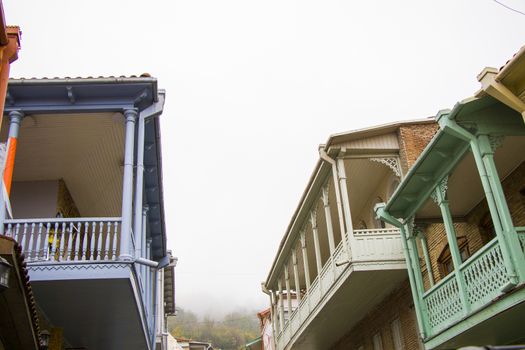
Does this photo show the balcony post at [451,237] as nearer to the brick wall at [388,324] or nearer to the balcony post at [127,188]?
the brick wall at [388,324]

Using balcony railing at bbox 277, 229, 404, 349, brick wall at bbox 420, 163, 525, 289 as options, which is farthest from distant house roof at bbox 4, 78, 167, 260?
brick wall at bbox 420, 163, 525, 289

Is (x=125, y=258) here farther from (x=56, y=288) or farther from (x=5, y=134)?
(x=5, y=134)

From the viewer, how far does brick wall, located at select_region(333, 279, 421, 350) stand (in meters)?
18.1

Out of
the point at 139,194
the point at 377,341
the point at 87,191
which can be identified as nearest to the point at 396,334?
the point at 377,341

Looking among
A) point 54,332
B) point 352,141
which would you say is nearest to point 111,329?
point 54,332

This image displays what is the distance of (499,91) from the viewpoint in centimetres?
1074

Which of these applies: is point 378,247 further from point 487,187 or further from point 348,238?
point 487,187

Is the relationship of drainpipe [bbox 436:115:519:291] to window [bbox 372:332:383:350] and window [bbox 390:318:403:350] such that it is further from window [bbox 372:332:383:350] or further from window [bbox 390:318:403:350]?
window [bbox 372:332:383:350]

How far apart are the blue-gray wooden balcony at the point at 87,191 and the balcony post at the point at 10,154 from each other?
4 centimetres

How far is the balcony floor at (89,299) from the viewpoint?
35.2 ft

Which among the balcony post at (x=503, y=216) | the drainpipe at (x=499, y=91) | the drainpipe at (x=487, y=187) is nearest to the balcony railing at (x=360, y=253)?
the drainpipe at (x=487, y=187)

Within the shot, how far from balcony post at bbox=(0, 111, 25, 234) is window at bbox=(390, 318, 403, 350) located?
39.5 ft

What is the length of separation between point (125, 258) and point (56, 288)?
1.29 metres

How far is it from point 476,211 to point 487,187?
408 centimetres
